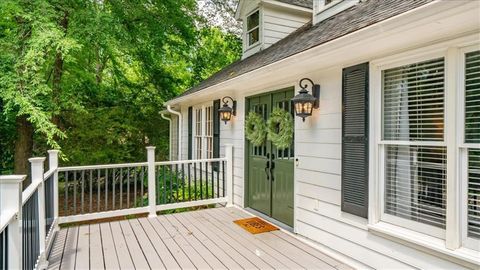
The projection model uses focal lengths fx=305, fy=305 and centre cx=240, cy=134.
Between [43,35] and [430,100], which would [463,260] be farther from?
[43,35]

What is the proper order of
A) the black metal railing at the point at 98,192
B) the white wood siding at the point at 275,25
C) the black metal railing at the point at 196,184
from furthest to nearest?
the white wood siding at the point at 275,25 → the black metal railing at the point at 196,184 → the black metal railing at the point at 98,192

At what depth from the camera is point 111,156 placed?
31.4ft

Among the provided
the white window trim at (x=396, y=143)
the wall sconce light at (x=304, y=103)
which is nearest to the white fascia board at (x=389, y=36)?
the white window trim at (x=396, y=143)

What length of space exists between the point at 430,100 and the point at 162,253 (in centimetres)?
321

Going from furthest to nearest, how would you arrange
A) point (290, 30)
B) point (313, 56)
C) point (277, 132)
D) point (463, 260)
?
point (290, 30)
point (277, 132)
point (313, 56)
point (463, 260)

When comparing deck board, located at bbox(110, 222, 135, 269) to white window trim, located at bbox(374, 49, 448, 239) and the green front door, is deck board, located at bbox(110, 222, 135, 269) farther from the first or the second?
white window trim, located at bbox(374, 49, 448, 239)

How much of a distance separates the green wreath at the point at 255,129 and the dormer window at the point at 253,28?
251cm

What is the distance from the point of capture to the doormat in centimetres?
438

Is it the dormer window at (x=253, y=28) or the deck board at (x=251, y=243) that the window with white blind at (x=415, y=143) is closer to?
the deck board at (x=251, y=243)

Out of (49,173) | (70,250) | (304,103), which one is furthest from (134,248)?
(304,103)

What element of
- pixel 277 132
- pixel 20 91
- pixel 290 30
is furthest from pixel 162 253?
pixel 290 30

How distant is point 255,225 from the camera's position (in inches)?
181

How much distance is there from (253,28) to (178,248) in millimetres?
5167

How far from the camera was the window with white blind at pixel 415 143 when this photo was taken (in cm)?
250
